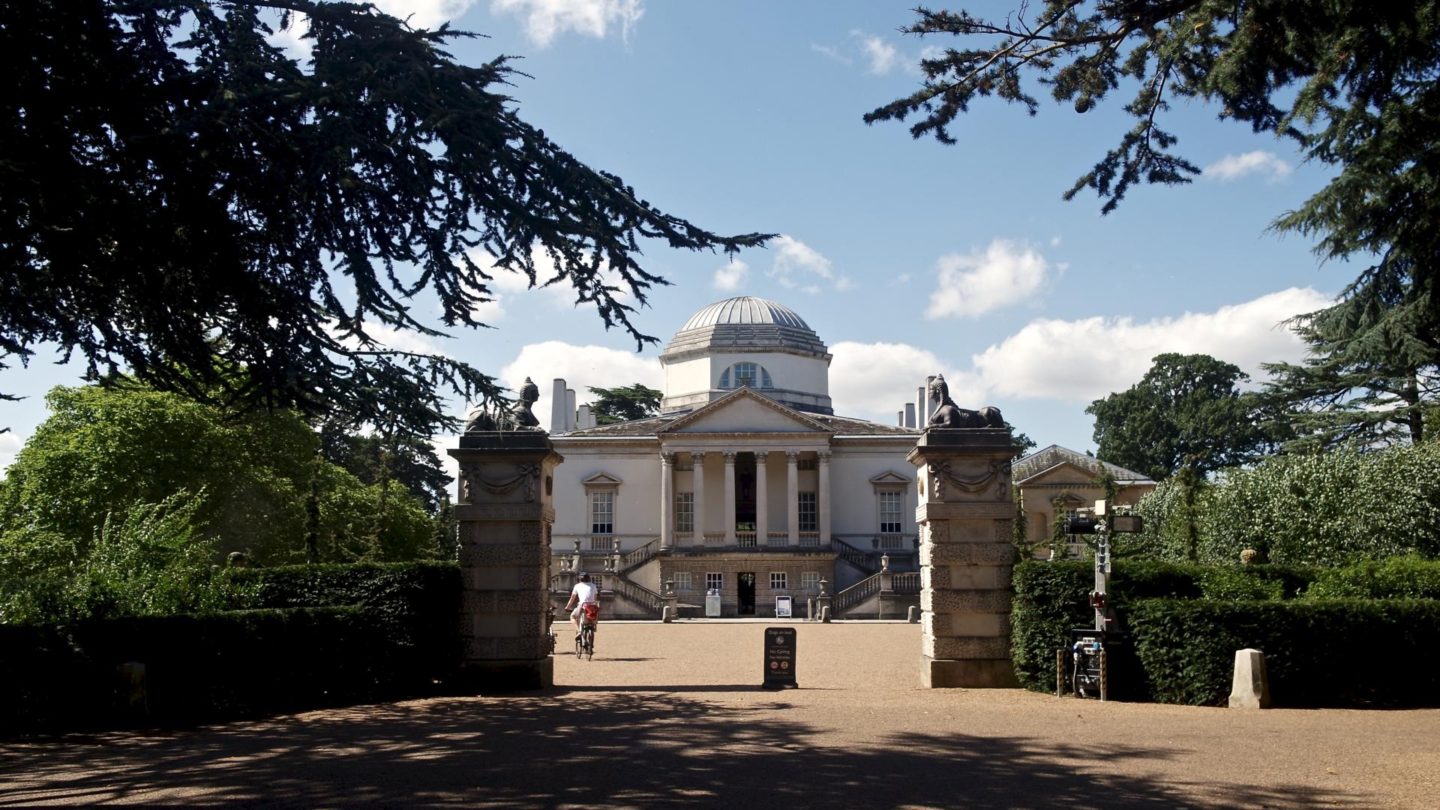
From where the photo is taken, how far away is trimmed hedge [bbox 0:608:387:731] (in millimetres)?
11516

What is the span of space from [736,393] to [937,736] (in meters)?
44.6

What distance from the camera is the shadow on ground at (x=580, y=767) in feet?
26.2

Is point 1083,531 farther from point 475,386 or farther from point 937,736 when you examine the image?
point 475,386

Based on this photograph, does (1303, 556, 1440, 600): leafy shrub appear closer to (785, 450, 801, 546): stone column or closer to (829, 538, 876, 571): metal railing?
(829, 538, 876, 571): metal railing

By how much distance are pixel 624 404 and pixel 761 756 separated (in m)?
65.1

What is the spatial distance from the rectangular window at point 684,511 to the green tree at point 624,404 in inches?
661

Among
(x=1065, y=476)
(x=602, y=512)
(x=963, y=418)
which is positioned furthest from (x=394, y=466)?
(x=963, y=418)

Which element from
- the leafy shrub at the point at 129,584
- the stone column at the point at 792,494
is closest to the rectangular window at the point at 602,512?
the stone column at the point at 792,494

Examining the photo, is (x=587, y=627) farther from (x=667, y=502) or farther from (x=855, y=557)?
(x=667, y=502)

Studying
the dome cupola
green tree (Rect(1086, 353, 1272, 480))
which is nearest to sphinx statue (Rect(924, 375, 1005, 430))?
the dome cupola

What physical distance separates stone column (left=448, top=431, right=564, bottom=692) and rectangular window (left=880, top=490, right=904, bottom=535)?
140 ft

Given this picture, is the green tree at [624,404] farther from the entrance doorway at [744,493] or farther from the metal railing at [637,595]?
the metal railing at [637,595]

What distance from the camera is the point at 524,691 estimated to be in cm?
1479

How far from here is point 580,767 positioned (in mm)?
9102
